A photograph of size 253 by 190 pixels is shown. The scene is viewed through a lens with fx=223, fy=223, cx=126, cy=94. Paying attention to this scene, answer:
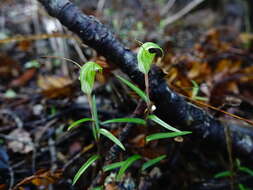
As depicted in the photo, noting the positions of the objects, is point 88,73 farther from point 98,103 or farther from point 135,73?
point 98,103

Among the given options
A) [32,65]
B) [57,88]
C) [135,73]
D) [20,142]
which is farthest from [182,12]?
[20,142]

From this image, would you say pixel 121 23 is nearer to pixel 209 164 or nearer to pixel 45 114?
pixel 45 114

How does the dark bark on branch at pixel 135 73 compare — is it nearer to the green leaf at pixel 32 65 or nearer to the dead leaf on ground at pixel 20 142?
the dead leaf on ground at pixel 20 142

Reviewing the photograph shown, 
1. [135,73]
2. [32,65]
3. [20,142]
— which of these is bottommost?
[20,142]

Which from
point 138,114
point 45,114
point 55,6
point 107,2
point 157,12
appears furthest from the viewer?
point 107,2

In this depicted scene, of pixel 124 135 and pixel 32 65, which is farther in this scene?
pixel 32 65

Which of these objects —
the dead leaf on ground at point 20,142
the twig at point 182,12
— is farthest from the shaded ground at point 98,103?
the twig at point 182,12

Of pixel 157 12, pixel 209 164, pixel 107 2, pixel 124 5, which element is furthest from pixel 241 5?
pixel 209 164
